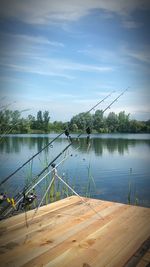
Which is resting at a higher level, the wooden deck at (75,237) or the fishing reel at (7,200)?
the fishing reel at (7,200)

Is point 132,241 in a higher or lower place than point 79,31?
lower

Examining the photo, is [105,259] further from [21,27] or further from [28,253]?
[21,27]

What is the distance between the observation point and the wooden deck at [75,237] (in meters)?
1.61

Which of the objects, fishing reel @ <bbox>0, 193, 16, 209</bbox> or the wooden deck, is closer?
the wooden deck

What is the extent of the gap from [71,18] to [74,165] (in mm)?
8470

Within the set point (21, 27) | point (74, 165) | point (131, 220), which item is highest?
point (21, 27)

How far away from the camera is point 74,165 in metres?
10.6

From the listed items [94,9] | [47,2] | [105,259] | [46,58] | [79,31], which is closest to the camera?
[105,259]

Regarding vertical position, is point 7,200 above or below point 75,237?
above

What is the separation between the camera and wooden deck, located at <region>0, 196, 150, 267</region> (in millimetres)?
1612

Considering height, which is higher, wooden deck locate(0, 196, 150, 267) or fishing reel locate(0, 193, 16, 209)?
fishing reel locate(0, 193, 16, 209)

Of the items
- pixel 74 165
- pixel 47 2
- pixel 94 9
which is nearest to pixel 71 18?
pixel 94 9

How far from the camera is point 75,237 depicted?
1.93 meters

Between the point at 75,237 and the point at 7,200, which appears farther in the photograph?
the point at 7,200
